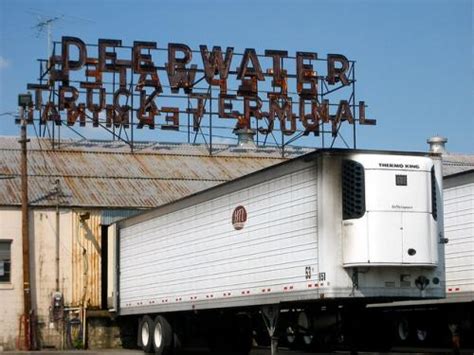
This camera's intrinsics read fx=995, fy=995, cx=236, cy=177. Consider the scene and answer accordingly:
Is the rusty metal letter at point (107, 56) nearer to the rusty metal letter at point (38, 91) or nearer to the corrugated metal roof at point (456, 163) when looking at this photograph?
the rusty metal letter at point (38, 91)

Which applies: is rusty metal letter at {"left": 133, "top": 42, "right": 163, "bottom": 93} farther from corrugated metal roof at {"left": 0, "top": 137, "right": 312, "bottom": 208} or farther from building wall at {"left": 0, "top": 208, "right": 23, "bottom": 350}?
building wall at {"left": 0, "top": 208, "right": 23, "bottom": 350}

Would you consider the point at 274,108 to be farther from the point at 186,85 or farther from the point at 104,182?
the point at 104,182

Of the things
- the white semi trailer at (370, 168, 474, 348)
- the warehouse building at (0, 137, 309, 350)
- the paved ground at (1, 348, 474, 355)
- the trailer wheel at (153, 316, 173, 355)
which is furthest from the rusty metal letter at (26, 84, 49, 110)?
the white semi trailer at (370, 168, 474, 348)

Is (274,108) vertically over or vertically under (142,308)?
over

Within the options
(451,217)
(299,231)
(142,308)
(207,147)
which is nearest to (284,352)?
(142,308)

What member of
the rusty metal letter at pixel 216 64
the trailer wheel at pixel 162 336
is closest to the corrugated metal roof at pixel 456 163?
the rusty metal letter at pixel 216 64

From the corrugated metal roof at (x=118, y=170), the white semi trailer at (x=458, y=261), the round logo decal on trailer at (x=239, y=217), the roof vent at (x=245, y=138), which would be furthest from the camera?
the roof vent at (x=245, y=138)

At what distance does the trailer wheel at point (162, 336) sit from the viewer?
1099 inches

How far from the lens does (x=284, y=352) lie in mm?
29312

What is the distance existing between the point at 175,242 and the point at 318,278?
8.54m

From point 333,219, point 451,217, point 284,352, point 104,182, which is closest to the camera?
point 333,219

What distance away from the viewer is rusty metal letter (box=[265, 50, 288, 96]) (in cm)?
4856

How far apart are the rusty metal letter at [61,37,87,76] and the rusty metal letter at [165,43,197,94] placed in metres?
3.97

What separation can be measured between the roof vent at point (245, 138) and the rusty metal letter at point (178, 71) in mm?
3443
